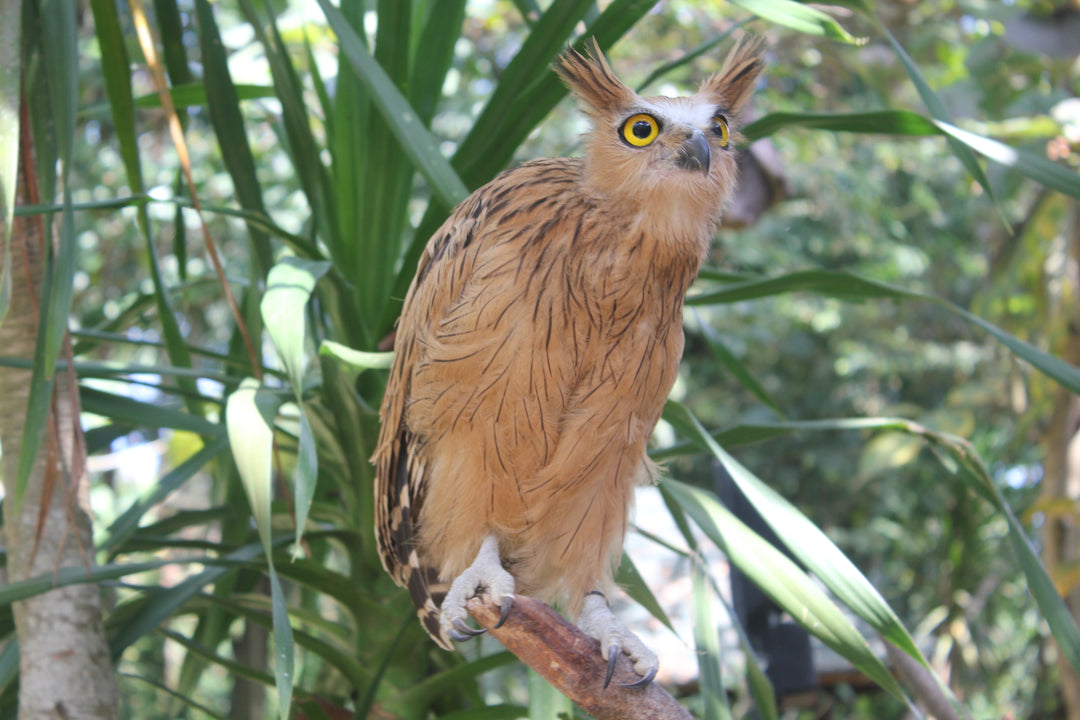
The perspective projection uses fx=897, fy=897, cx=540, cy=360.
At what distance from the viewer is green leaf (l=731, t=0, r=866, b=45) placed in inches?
67.0

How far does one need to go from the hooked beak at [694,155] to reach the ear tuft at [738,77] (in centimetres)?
19

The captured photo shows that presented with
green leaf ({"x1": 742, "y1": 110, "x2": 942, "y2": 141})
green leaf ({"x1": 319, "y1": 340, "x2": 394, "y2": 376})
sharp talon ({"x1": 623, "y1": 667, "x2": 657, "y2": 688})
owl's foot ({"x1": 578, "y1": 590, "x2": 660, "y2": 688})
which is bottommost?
sharp talon ({"x1": 623, "y1": 667, "x2": 657, "y2": 688})

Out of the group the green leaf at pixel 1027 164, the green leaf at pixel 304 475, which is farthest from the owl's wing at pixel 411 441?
the green leaf at pixel 1027 164

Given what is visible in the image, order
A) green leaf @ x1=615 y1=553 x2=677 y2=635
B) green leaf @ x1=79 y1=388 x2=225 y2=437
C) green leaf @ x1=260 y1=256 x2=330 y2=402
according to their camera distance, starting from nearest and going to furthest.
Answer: green leaf @ x1=260 y1=256 x2=330 y2=402
green leaf @ x1=615 y1=553 x2=677 y2=635
green leaf @ x1=79 y1=388 x2=225 y2=437

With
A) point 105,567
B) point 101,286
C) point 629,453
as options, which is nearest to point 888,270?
point 101,286

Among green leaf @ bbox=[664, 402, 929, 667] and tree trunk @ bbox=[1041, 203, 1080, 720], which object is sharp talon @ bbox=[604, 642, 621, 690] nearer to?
green leaf @ bbox=[664, 402, 929, 667]

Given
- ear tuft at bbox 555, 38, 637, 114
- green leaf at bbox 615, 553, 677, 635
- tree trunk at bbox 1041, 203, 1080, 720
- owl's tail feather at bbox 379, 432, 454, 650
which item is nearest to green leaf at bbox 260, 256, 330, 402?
owl's tail feather at bbox 379, 432, 454, 650

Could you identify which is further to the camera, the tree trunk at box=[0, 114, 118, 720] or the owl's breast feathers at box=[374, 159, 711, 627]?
the tree trunk at box=[0, 114, 118, 720]

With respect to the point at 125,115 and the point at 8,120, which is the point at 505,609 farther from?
the point at 125,115

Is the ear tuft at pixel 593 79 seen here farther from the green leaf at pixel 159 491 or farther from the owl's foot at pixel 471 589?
the green leaf at pixel 159 491

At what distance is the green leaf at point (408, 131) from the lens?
1.52m

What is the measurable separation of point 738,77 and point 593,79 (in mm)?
307

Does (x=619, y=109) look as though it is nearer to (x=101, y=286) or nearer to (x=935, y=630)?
A: (x=101, y=286)

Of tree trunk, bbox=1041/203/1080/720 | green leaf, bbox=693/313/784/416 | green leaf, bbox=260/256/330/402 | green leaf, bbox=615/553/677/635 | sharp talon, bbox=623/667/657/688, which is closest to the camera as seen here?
green leaf, bbox=260/256/330/402
